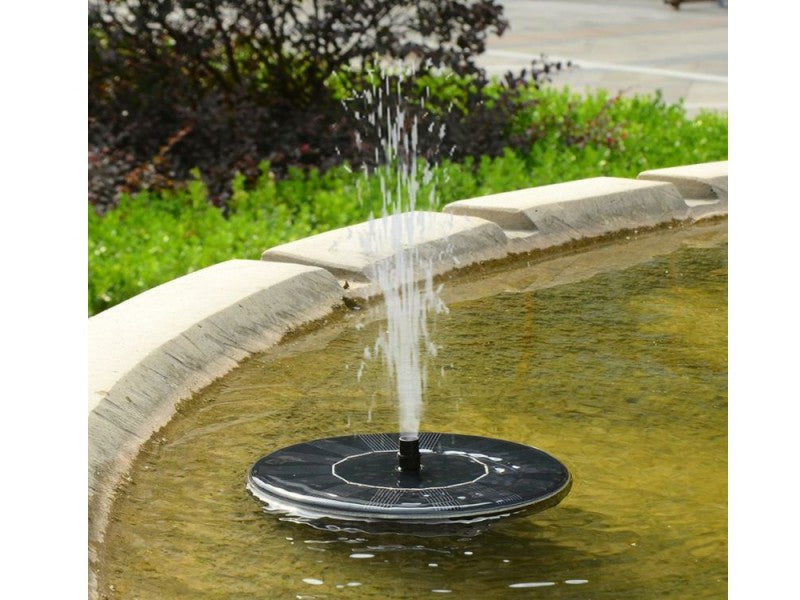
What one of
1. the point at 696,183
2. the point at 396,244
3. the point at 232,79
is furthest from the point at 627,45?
the point at 396,244

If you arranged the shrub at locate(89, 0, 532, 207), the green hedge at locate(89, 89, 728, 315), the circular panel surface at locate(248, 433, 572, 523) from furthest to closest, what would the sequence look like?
the shrub at locate(89, 0, 532, 207)
the green hedge at locate(89, 89, 728, 315)
the circular panel surface at locate(248, 433, 572, 523)

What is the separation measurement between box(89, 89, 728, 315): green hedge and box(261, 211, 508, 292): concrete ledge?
0.52m

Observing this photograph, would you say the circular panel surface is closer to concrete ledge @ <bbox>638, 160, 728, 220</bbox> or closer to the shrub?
concrete ledge @ <bbox>638, 160, 728, 220</bbox>

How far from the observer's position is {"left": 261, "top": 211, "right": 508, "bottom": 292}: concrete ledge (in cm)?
505

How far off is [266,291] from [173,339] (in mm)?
621

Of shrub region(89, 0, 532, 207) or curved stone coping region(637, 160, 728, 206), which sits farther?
shrub region(89, 0, 532, 207)

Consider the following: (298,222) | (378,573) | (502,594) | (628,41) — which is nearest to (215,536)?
(378,573)

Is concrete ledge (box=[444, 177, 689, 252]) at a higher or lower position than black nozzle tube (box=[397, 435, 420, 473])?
higher

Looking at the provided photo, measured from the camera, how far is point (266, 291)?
4.57m

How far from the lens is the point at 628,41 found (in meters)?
15.9

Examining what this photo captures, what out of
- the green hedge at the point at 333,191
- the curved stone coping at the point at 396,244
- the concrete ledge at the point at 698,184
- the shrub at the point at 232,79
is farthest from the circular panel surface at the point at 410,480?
the shrub at the point at 232,79

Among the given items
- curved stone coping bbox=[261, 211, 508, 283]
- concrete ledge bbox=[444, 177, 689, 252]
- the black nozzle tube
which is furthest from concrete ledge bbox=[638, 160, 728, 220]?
the black nozzle tube

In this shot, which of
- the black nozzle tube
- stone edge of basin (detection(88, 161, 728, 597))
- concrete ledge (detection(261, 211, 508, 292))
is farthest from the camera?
concrete ledge (detection(261, 211, 508, 292))

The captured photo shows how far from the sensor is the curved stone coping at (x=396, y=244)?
16.6ft
